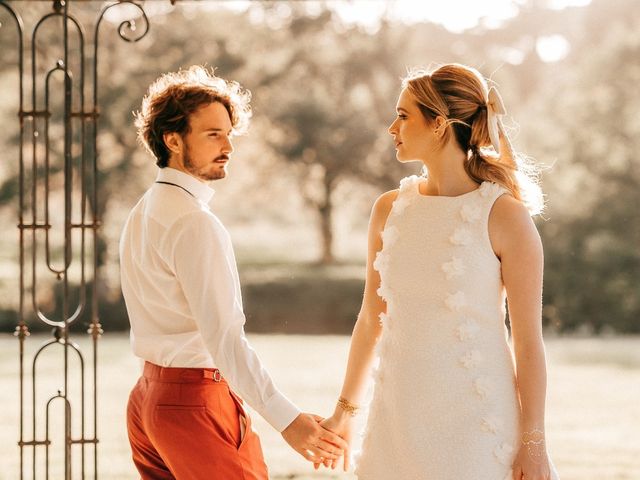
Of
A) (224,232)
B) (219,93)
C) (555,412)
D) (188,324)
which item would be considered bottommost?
(555,412)

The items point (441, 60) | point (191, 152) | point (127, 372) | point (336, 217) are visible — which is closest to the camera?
point (191, 152)

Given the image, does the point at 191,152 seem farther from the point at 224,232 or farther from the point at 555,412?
the point at 555,412

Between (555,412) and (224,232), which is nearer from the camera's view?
(224,232)

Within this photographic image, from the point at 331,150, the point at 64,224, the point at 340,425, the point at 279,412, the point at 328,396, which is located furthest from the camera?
the point at 331,150

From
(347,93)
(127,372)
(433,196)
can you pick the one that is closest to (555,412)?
(127,372)

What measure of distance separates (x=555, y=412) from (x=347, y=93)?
405 inches

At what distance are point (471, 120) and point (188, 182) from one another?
2.40 feet

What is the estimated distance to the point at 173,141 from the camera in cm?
258

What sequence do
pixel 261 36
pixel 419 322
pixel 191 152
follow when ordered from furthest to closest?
pixel 261 36 → pixel 191 152 → pixel 419 322

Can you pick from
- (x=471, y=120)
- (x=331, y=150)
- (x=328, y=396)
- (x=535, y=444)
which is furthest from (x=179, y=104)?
(x=331, y=150)

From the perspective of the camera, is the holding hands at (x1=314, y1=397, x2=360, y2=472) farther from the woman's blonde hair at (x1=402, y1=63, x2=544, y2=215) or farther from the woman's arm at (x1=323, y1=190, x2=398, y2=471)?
the woman's blonde hair at (x1=402, y1=63, x2=544, y2=215)

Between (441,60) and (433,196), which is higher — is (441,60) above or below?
above

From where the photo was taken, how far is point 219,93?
260 cm

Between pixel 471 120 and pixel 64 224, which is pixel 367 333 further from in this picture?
pixel 64 224
